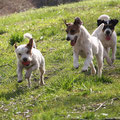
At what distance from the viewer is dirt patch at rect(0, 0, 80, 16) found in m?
30.6

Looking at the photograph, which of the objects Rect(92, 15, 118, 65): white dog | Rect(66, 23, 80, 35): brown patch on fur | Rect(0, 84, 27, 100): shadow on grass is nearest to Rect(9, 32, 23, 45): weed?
Rect(92, 15, 118, 65): white dog

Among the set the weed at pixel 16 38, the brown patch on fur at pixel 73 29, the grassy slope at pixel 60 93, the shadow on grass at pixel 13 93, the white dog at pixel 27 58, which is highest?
the brown patch on fur at pixel 73 29

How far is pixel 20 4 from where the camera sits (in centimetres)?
3209

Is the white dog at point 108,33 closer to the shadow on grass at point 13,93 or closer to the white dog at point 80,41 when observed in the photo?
the white dog at point 80,41

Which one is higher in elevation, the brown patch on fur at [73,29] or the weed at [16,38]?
the brown patch on fur at [73,29]

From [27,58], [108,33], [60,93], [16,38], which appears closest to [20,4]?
[16,38]

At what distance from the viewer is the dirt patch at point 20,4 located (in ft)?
100

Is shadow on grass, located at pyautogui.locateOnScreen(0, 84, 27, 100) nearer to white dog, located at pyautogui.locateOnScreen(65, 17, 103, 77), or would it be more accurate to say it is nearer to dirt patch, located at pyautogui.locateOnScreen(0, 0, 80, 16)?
white dog, located at pyautogui.locateOnScreen(65, 17, 103, 77)

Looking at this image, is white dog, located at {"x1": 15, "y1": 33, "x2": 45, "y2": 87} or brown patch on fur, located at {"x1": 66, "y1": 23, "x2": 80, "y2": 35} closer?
brown patch on fur, located at {"x1": 66, "y1": 23, "x2": 80, "y2": 35}

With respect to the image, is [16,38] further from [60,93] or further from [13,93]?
[60,93]

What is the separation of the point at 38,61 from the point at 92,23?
7351mm

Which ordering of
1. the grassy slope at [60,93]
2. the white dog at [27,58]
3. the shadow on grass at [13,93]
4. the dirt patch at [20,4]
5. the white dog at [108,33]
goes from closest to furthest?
the grassy slope at [60,93], the shadow on grass at [13,93], the white dog at [27,58], the white dog at [108,33], the dirt patch at [20,4]

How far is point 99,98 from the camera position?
242 inches

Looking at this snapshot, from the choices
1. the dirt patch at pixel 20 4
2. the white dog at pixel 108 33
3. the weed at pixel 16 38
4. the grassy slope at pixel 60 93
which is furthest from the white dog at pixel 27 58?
the dirt patch at pixel 20 4
